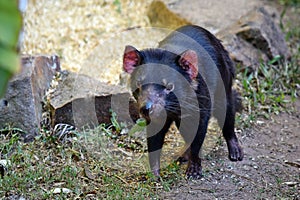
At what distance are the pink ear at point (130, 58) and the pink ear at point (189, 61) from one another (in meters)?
0.28

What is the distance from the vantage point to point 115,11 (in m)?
6.43

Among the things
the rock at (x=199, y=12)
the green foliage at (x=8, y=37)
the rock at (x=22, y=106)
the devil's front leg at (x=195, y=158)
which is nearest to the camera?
the green foliage at (x=8, y=37)

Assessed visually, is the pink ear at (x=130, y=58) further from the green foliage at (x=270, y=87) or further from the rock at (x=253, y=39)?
the rock at (x=253, y=39)

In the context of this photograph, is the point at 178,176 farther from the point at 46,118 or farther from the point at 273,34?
the point at 273,34

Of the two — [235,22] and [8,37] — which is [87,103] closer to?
[235,22]

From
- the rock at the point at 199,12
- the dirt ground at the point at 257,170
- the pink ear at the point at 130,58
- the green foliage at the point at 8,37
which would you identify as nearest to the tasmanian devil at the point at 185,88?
the pink ear at the point at 130,58

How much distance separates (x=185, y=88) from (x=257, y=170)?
93 cm

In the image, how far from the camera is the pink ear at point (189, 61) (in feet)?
11.1

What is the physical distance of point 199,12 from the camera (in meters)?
6.08

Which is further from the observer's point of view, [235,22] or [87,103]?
[235,22]

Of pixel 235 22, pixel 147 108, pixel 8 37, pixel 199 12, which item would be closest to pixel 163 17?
pixel 199 12

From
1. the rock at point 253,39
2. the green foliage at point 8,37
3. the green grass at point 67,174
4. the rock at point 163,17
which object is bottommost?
the green grass at point 67,174

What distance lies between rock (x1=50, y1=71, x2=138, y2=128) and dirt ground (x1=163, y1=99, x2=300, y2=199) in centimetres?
82

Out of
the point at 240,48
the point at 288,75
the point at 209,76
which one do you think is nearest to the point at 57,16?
the point at 240,48
